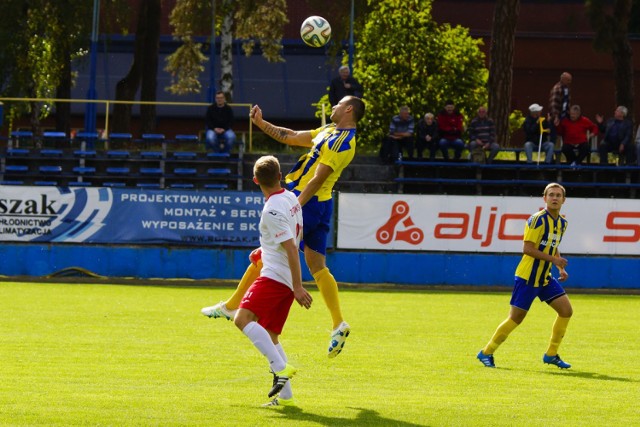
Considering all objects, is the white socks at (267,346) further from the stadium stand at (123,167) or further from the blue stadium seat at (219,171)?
the blue stadium seat at (219,171)

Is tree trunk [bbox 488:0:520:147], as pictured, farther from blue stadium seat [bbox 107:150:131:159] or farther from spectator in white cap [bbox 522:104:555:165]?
blue stadium seat [bbox 107:150:131:159]

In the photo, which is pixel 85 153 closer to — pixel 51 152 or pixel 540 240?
pixel 51 152

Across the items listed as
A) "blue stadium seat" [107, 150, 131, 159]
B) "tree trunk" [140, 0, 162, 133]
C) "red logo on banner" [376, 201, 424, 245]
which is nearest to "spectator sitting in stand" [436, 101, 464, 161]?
"red logo on banner" [376, 201, 424, 245]

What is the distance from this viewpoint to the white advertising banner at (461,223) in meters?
26.5

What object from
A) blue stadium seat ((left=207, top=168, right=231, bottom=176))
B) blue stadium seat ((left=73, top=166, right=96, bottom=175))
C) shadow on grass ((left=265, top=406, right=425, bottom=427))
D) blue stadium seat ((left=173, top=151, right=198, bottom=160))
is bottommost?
blue stadium seat ((left=73, top=166, right=96, bottom=175))

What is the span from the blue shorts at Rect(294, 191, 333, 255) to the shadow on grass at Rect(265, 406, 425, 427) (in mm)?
2668

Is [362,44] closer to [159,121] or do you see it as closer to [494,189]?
[494,189]

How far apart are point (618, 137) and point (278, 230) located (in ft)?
70.0

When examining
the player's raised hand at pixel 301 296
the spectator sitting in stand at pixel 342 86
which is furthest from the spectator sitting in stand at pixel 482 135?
the player's raised hand at pixel 301 296

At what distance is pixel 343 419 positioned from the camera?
8.47m

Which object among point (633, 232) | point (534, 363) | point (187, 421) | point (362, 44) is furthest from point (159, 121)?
point (187, 421)

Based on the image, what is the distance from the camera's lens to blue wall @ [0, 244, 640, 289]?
2614cm

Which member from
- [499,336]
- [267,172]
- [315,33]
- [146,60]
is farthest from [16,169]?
[267,172]

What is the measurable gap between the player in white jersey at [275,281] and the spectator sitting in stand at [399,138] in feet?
63.3
